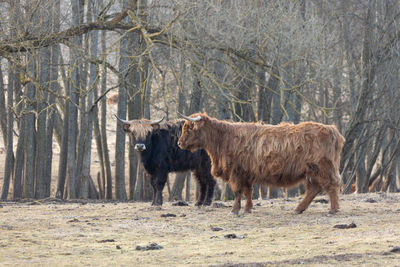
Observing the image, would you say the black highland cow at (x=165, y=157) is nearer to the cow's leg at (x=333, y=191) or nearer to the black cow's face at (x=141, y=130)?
the black cow's face at (x=141, y=130)

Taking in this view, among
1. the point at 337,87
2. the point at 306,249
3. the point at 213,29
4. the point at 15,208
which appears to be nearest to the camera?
the point at 306,249

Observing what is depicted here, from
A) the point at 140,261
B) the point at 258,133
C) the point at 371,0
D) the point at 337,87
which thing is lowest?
the point at 140,261

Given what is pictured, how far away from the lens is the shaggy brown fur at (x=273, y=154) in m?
11.3

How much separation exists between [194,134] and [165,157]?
5.75ft

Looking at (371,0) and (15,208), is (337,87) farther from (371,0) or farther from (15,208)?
(15,208)

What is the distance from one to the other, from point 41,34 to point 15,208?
11.4 ft

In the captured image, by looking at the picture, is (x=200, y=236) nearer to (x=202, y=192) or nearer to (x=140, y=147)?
(x=140, y=147)

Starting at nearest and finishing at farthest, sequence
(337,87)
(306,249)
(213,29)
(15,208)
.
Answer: (306,249)
(15,208)
(213,29)
(337,87)

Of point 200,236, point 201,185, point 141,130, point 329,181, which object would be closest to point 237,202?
point 329,181

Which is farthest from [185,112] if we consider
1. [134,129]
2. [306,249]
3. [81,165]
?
[306,249]

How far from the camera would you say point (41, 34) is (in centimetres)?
1183

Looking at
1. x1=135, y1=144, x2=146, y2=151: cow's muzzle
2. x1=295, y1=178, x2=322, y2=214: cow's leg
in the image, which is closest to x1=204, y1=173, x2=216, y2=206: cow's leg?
x1=135, y1=144, x2=146, y2=151: cow's muzzle

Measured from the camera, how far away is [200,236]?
909 centimetres

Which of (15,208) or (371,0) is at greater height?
(371,0)
